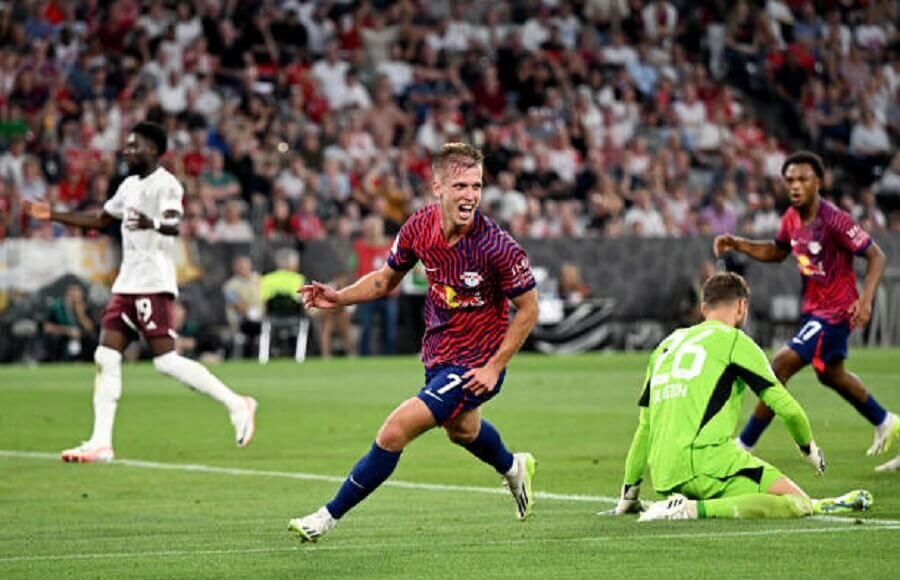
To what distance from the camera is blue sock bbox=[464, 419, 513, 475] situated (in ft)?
36.8

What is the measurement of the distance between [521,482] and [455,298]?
51.6 inches

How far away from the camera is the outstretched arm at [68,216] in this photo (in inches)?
623

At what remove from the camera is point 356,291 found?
36.3 feet

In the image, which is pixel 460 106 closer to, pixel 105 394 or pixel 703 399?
pixel 105 394

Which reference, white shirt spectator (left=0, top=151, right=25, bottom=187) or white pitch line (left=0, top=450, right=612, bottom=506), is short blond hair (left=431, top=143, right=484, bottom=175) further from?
white shirt spectator (left=0, top=151, right=25, bottom=187)

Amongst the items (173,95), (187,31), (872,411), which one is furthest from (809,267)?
(187,31)

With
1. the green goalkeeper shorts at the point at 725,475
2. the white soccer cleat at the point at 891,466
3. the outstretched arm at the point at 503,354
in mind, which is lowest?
the white soccer cleat at the point at 891,466

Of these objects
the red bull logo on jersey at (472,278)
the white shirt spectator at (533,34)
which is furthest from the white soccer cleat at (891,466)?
the white shirt spectator at (533,34)

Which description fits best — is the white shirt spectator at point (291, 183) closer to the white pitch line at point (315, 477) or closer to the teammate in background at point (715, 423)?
the white pitch line at point (315, 477)

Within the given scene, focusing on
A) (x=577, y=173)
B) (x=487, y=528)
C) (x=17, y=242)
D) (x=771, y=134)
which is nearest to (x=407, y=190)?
(x=577, y=173)

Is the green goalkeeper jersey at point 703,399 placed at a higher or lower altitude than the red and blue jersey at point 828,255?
lower

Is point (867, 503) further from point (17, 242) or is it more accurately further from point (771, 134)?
point (771, 134)

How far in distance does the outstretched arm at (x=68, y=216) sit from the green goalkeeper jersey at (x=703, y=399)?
257 inches

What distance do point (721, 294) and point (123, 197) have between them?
662 centimetres
